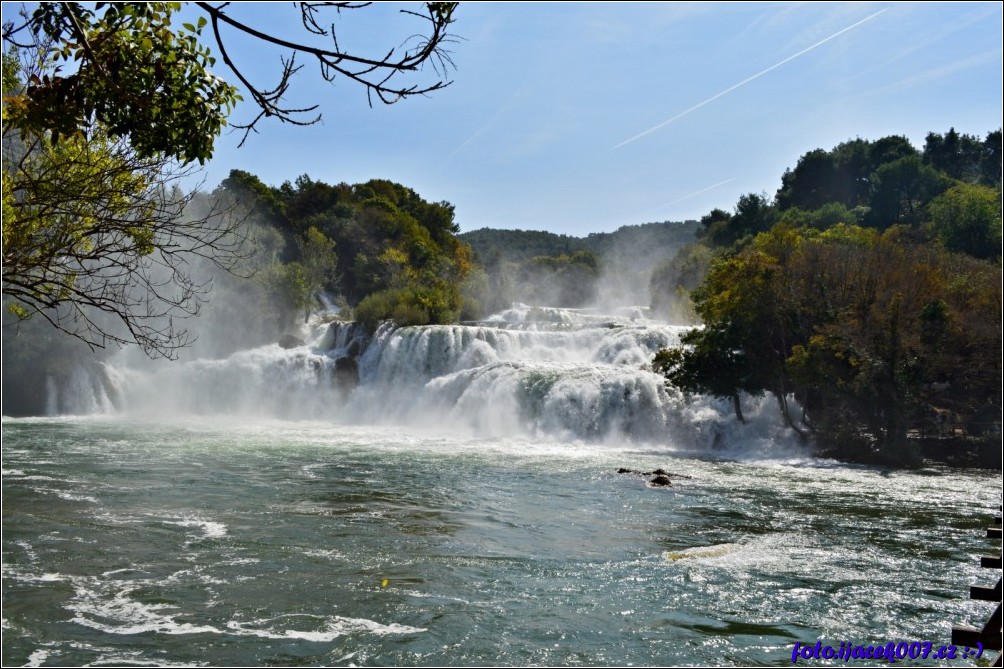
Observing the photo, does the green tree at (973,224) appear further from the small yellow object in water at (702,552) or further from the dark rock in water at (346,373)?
the small yellow object in water at (702,552)

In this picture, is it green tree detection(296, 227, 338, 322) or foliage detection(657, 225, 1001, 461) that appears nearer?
foliage detection(657, 225, 1001, 461)

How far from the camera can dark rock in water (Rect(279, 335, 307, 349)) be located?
36219 mm

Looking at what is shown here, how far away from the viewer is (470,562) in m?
10.1

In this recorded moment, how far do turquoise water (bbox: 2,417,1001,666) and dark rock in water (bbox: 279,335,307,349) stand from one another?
18.0 m

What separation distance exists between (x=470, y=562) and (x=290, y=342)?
1101 inches

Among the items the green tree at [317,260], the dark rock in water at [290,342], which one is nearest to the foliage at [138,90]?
the dark rock in water at [290,342]

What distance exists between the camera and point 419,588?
352 inches

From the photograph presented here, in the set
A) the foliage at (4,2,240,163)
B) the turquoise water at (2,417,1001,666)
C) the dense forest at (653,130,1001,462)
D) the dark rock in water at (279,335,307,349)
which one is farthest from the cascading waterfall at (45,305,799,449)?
the foliage at (4,2,240,163)

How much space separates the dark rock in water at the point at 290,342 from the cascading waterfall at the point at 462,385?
643 mm

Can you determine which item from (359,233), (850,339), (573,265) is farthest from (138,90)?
(573,265)

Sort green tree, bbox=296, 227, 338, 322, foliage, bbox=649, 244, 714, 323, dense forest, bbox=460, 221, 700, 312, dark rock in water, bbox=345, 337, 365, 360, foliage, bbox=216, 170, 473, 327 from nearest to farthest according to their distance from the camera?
dark rock in water, bbox=345, 337, 365, 360
green tree, bbox=296, 227, 338, 322
foliage, bbox=649, 244, 714, 323
foliage, bbox=216, 170, 473, 327
dense forest, bbox=460, 221, 700, 312

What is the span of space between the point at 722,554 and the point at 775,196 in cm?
5557

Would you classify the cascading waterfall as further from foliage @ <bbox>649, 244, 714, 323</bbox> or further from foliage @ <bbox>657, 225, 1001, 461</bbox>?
foliage @ <bbox>649, 244, 714, 323</bbox>

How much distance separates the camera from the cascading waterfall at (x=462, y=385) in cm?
2352
